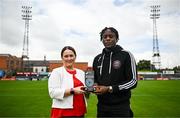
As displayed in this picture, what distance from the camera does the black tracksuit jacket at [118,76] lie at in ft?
12.5

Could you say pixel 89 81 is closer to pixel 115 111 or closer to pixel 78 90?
pixel 78 90

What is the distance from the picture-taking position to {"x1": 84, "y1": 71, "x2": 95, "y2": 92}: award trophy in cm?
366

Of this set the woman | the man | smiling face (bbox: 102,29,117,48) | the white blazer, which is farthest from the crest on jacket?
the white blazer

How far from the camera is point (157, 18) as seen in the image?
65.9m

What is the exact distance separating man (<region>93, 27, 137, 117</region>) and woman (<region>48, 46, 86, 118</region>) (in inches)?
10.4

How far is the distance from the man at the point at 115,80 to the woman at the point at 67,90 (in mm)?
265

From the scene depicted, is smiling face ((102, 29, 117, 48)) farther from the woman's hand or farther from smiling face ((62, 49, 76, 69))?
the woman's hand

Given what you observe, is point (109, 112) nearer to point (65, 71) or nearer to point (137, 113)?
point (65, 71)

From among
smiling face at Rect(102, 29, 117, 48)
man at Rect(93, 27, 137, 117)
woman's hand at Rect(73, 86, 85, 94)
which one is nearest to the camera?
woman's hand at Rect(73, 86, 85, 94)

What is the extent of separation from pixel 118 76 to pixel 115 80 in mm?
69

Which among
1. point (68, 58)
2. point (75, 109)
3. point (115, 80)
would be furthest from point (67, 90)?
point (115, 80)

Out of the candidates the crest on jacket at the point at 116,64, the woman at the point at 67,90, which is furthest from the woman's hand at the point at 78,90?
the crest on jacket at the point at 116,64

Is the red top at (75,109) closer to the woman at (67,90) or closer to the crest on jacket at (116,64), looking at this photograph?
the woman at (67,90)

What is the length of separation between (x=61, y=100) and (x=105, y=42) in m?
1.02
